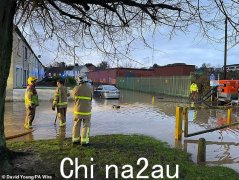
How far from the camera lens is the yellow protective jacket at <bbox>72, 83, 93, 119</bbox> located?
32.3 ft

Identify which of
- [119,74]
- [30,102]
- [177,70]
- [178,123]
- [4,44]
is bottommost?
[178,123]

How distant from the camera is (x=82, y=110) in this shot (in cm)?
986

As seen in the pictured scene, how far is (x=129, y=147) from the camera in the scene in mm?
9445

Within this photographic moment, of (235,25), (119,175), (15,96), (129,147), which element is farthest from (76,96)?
(15,96)

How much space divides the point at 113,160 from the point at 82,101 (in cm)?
241

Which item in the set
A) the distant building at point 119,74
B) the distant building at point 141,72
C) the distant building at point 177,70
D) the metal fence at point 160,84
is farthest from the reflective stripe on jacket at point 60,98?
the distant building at point 119,74

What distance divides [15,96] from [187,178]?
926 inches

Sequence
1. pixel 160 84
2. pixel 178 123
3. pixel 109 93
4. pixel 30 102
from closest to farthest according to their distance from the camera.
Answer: pixel 178 123 → pixel 30 102 → pixel 109 93 → pixel 160 84

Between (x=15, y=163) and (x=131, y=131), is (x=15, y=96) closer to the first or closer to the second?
(x=131, y=131)

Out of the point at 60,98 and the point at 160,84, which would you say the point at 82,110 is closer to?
the point at 60,98

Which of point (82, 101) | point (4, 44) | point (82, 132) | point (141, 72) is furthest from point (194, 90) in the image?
point (141, 72)

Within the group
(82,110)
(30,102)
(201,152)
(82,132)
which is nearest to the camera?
(201,152)

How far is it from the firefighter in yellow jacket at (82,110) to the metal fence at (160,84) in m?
32.4

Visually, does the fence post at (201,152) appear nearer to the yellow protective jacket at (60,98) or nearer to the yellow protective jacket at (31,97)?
the yellow protective jacket at (60,98)
